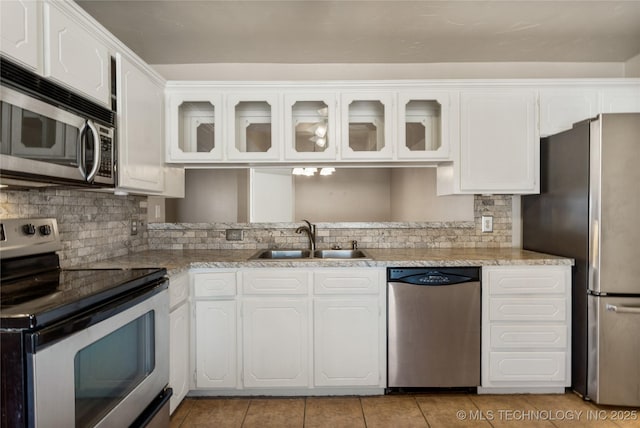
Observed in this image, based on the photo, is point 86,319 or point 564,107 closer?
point 86,319

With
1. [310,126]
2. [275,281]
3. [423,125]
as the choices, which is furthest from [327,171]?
[275,281]

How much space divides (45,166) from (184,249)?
155 centimetres

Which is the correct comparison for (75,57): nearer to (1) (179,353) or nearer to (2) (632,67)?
(1) (179,353)

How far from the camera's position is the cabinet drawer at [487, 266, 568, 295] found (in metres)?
2.24

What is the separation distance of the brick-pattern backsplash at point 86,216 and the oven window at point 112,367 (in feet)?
2.40

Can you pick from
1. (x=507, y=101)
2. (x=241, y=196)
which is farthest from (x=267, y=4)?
(x=507, y=101)

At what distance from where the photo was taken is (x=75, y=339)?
3.58 feet

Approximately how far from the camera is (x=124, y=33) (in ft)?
7.84

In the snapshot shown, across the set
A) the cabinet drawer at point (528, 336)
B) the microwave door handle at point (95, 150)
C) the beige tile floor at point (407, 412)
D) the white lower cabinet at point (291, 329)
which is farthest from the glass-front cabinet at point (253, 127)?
the cabinet drawer at point (528, 336)

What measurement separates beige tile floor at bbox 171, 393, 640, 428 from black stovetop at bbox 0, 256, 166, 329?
0.97 m

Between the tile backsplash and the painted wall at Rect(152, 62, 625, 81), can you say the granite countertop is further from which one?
the painted wall at Rect(152, 62, 625, 81)

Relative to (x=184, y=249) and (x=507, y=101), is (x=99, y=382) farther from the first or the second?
(x=507, y=101)

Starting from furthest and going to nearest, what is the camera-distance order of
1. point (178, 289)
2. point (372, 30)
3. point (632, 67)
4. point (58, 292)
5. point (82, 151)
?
point (632, 67) → point (372, 30) → point (178, 289) → point (82, 151) → point (58, 292)

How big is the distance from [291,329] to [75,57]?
1757 millimetres
